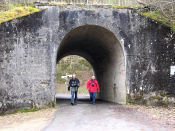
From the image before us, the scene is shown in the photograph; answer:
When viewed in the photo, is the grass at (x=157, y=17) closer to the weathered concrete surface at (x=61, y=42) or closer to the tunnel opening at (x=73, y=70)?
the weathered concrete surface at (x=61, y=42)

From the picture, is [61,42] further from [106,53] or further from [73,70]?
[73,70]

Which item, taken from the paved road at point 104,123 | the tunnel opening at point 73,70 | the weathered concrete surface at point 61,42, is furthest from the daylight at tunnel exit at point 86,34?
the tunnel opening at point 73,70

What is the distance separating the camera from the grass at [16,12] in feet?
31.0

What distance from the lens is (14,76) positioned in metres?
9.34

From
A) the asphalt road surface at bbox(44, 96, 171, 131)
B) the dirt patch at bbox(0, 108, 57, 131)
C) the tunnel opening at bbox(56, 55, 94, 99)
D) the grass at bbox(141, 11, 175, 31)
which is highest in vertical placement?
the grass at bbox(141, 11, 175, 31)

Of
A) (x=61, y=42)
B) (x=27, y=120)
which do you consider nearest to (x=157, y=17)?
(x=61, y=42)

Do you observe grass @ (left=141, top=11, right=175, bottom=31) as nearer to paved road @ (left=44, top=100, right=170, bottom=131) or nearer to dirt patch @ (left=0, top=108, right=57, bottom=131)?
paved road @ (left=44, top=100, right=170, bottom=131)

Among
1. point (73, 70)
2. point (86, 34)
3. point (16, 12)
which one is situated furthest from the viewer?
point (73, 70)

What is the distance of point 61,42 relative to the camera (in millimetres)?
10586

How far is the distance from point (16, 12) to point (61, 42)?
2.38 meters

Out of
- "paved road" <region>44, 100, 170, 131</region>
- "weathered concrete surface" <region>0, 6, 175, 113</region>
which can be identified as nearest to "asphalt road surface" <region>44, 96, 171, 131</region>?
"paved road" <region>44, 100, 170, 131</region>

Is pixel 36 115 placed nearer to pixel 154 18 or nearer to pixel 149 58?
pixel 149 58

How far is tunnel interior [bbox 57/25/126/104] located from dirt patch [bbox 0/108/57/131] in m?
3.75

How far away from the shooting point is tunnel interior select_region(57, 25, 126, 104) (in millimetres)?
10766
